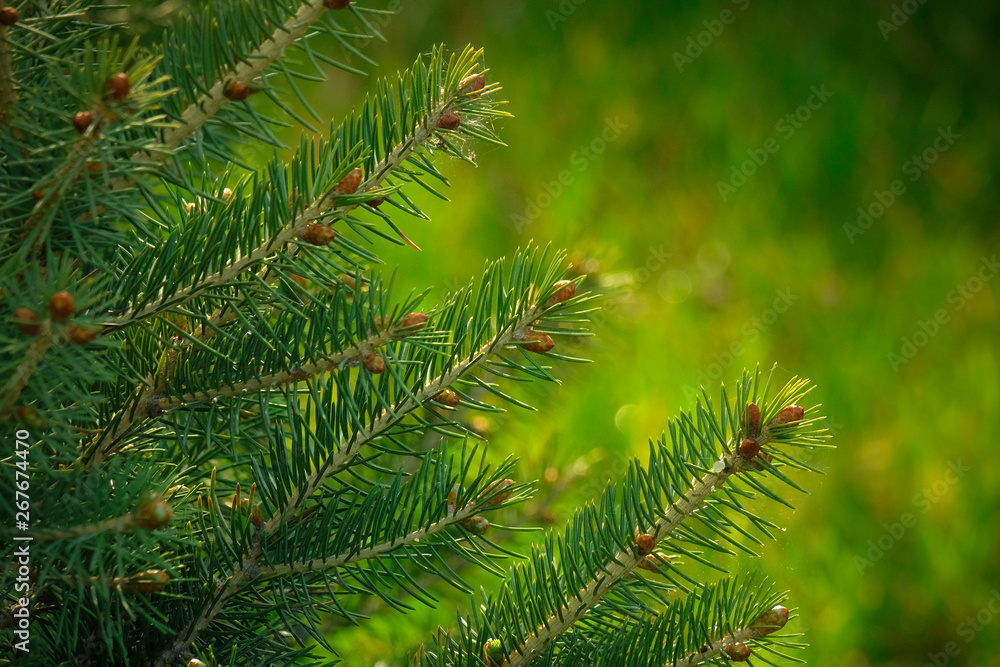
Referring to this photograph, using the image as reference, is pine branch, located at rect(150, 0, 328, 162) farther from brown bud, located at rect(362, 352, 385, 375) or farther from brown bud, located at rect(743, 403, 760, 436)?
brown bud, located at rect(743, 403, 760, 436)

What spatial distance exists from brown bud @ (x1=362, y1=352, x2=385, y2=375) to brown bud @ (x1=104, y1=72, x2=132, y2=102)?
Answer: 13 cm

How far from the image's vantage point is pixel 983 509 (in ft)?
3.91

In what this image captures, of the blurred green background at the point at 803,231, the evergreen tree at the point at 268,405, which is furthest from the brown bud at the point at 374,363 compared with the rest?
the blurred green background at the point at 803,231

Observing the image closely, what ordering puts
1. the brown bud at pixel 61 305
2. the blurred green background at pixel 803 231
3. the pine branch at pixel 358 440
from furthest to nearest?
the blurred green background at pixel 803 231
the pine branch at pixel 358 440
the brown bud at pixel 61 305

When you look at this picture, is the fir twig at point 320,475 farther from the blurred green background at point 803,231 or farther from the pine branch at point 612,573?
the blurred green background at point 803,231

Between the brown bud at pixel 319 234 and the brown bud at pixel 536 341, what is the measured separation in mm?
93

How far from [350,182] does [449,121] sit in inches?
2.1

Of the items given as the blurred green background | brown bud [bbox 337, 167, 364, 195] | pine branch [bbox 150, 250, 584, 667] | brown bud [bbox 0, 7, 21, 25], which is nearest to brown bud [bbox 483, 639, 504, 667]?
pine branch [bbox 150, 250, 584, 667]

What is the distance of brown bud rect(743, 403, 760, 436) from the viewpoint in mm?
353

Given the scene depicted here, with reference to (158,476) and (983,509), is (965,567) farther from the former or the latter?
(158,476)

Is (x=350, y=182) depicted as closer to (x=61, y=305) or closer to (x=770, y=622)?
(x=61, y=305)

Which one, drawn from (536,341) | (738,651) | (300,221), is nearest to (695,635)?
(738,651)

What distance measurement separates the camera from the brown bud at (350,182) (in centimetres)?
34

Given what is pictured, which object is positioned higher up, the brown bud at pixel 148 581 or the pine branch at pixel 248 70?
the pine branch at pixel 248 70
